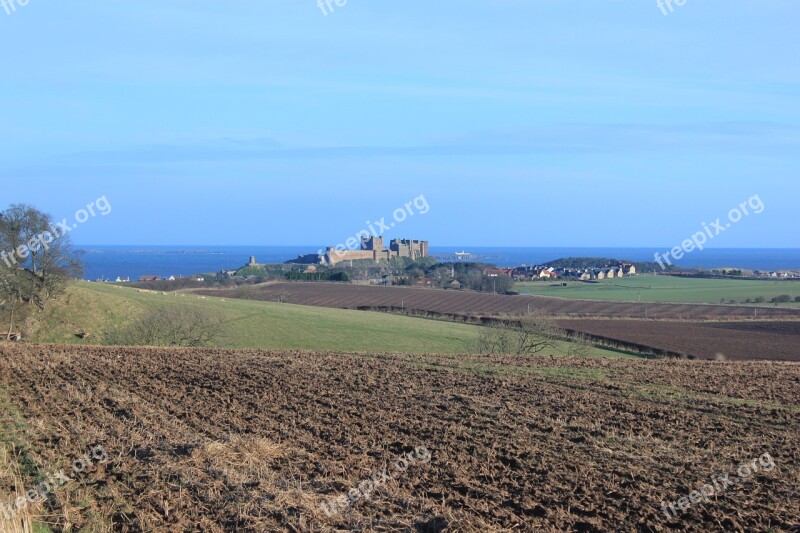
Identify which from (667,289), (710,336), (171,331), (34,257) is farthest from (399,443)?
(667,289)

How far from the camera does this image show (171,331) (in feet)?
126

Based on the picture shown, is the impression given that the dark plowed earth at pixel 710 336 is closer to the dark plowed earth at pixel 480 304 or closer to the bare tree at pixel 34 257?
the dark plowed earth at pixel 480 304

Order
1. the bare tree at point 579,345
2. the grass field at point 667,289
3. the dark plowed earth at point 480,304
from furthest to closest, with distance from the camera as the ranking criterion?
the grass field at point 667,289
the dark plowed earth at point 480,304
the bare tree at point 579,345

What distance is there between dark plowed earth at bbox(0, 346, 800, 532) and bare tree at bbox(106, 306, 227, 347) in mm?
12120

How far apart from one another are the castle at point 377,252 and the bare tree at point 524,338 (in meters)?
98.1

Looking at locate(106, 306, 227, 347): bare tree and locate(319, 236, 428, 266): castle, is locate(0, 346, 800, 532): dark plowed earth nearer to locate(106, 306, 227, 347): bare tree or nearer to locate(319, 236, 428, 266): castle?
locate(106, 306, 227, 347): bare tree

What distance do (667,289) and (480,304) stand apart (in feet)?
129

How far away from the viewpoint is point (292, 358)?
2817cm

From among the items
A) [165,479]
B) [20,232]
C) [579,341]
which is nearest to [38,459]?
[165,479]

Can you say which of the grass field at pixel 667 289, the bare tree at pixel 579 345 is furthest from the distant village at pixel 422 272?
the bare tree at pixel 579 345

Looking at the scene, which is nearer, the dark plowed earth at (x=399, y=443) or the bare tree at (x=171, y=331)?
the dark plowed earth at (x=399, y=443)

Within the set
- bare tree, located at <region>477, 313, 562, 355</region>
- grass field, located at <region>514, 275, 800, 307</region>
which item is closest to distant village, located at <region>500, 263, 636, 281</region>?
grass field, located at <region>514, 275, 800, 307</region>

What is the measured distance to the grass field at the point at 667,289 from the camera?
→ 91875mm

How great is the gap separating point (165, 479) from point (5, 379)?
458 inches
